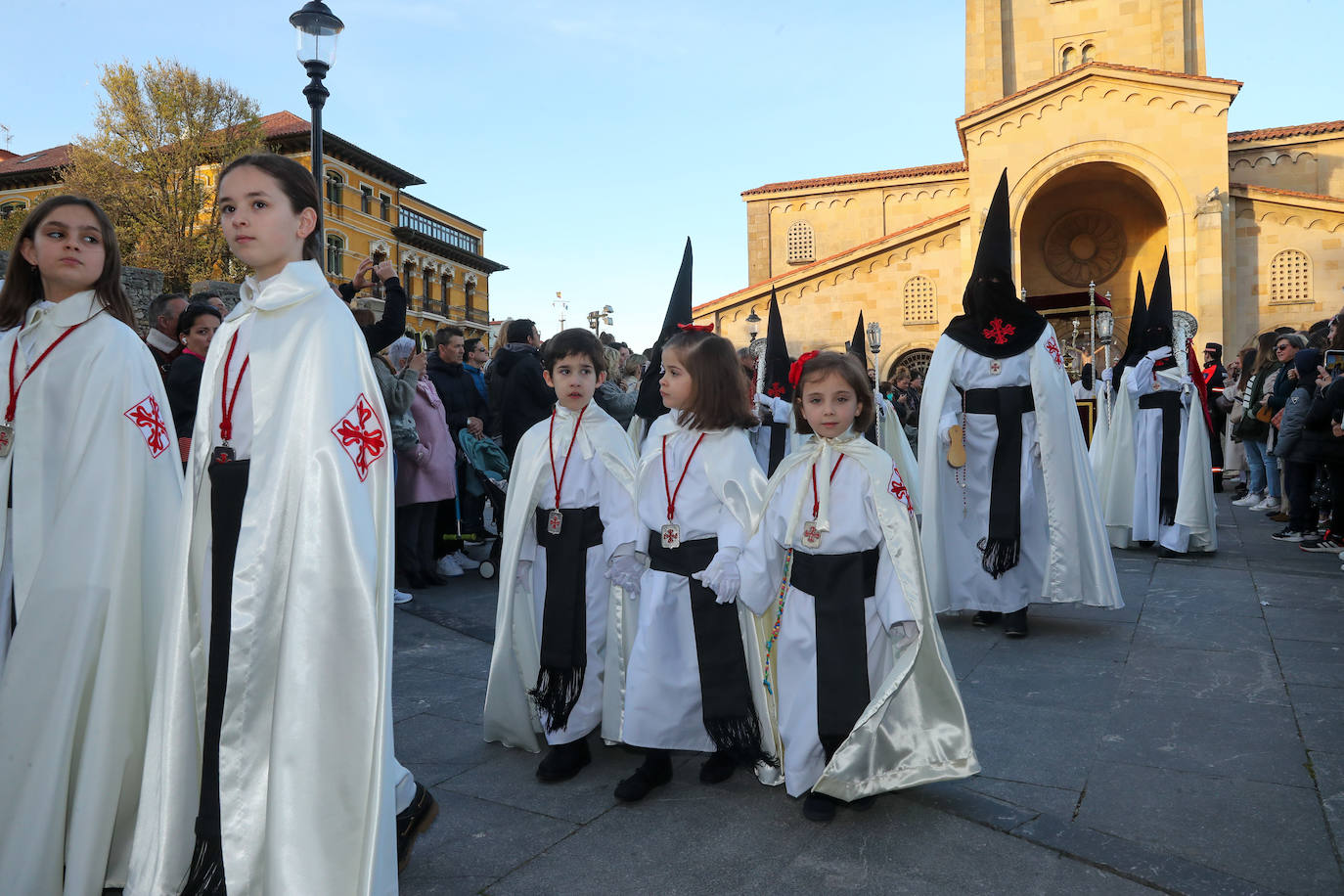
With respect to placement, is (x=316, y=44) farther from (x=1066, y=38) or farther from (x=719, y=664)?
(x=1066, y=38)

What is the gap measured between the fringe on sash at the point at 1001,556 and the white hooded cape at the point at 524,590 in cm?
313

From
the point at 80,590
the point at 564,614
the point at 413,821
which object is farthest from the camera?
the point at 564,614

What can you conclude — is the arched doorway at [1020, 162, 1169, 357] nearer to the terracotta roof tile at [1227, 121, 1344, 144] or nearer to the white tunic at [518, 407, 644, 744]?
Result: the terracotta roof tile at [1227, 121, 1344, 144]

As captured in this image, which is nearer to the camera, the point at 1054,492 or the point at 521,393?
the point at 1054,492

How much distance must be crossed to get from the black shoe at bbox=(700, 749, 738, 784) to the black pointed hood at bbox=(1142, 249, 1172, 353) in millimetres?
7398

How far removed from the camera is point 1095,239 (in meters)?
28.8

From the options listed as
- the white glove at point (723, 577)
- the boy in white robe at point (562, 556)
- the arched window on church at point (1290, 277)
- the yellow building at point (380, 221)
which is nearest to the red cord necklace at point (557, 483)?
the boy in white robe at point (562, 556)

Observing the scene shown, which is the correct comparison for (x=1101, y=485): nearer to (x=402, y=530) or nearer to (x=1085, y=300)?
(x=402, y=530)

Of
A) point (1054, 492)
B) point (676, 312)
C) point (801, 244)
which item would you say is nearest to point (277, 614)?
point (676, 312)

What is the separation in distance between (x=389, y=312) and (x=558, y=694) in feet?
5.55

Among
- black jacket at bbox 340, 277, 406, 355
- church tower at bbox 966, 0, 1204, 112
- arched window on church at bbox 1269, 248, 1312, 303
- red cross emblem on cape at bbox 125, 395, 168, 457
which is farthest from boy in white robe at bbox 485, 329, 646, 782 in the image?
church tower at bbox 966, 0, 1204, 112

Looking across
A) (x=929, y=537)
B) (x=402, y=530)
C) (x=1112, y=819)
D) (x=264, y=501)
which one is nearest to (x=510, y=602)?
(x=264, y=501)

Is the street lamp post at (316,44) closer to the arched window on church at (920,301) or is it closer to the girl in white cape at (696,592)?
the girl in white cape at (696,592)

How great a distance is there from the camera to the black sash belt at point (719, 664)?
350cm
